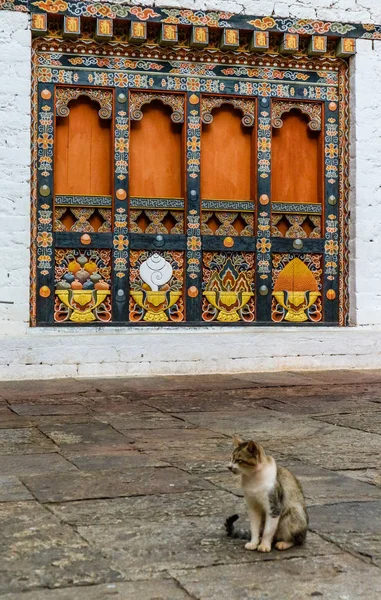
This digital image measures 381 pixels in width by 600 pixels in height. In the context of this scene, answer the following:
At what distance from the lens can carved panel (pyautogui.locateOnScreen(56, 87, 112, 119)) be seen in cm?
982

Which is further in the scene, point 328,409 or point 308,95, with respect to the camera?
point 308,95

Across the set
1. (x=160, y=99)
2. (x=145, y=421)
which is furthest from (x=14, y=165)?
(x=145, y=421)

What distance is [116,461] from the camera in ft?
16.7

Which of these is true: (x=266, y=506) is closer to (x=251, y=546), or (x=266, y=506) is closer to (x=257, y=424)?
(x=251, y=546)

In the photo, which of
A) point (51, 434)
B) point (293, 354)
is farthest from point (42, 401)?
point (293, 354)

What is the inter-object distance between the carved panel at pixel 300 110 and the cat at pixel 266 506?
24.6 feet

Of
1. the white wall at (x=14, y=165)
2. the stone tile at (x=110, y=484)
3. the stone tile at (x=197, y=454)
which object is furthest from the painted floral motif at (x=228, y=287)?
the stone tile at (x=110, y=484)

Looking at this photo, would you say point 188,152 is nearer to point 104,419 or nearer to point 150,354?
point 150,354

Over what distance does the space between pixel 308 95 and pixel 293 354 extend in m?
3.03

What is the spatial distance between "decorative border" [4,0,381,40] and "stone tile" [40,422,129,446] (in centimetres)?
517

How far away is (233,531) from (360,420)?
3.26m

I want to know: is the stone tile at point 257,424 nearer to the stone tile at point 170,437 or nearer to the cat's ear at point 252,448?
the stone tile at point 170,437

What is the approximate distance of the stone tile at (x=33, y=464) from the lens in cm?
484

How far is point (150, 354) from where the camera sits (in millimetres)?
9594
